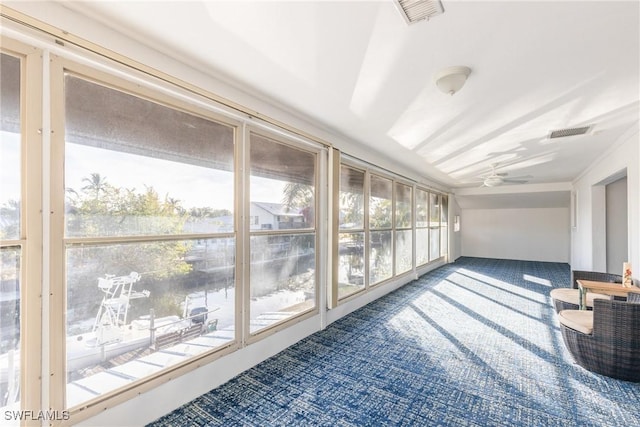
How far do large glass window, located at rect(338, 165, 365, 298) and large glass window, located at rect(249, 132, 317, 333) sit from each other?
2.47 ft

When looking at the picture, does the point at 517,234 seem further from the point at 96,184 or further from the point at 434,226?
the point at 96,184

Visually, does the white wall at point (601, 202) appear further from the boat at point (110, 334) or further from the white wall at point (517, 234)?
the boat at point (110, 334)

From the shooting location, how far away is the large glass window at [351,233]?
4.27 meters

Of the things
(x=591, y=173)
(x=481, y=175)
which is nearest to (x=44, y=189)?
(x=481, y=175)

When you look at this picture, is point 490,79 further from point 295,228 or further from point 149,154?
point 149,154

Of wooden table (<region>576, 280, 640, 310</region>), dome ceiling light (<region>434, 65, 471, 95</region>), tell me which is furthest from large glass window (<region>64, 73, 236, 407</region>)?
wooden table (<region>576, 280, 640, 310</region>)

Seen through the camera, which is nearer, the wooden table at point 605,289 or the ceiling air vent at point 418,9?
the ceiling air vent at point 418,9

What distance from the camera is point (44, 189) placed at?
156cm

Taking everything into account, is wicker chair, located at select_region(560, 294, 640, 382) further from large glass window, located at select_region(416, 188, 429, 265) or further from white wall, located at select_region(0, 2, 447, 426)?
large glass window, located at select_region(416, 188, 429, 265)

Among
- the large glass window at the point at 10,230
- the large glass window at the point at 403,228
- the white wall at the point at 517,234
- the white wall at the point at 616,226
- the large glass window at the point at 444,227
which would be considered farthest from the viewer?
the white wall at the point at 517,234

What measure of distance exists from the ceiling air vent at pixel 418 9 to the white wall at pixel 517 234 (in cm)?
1096

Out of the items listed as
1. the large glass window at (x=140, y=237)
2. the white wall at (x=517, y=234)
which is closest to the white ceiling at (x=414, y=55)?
the large glass window at (x=140, y=237)

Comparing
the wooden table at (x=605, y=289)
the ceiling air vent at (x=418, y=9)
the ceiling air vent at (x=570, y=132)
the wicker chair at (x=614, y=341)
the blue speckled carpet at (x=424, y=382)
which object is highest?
the ceiling air vent at (x=418, y=9)

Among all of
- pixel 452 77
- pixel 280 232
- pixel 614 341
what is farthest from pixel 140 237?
pixel 614 341
